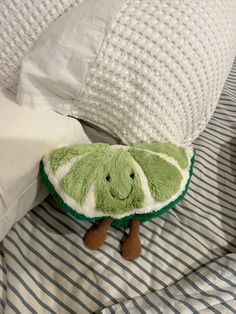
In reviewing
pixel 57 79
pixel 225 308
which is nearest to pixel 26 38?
pixel 57 79

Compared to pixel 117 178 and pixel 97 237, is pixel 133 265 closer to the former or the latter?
pixel 97 237

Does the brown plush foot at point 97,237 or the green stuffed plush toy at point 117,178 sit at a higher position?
the green stuffed plush toy at point 117,178

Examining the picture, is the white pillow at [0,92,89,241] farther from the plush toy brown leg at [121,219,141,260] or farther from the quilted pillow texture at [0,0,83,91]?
the plush toy brown leg at [121,219,141,260]

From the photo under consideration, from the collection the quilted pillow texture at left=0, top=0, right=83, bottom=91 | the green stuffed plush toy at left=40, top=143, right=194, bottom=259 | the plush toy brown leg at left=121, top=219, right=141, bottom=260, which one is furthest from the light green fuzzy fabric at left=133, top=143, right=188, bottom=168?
the quilted pillow texture at left=0, top=0, right=83, bottom=91

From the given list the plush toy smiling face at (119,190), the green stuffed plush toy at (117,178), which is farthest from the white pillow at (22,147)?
the plush toy smiling face at (119,190)

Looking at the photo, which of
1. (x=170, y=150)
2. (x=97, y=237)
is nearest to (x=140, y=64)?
(x=170, y=150)

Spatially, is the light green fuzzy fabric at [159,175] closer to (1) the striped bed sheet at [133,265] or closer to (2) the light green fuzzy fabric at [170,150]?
(2) the light green fuzzy fabric at [170,150]

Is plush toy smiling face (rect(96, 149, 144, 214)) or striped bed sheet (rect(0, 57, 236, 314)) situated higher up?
plush toy smiling face (rect(96, 149, 144, 214))
